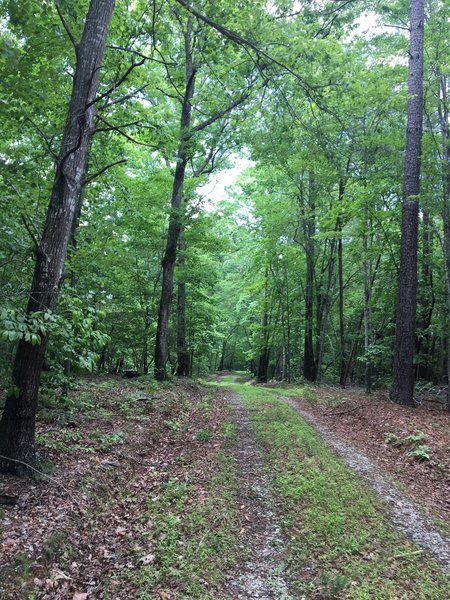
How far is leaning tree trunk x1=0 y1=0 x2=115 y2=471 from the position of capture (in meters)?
4.32

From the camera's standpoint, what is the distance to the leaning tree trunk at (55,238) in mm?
4324

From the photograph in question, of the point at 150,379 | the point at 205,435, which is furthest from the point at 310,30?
the point at 150,379

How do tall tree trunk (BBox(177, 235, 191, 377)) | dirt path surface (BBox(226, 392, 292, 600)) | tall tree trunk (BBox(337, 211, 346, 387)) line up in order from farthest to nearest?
1. tall tree trunk (BBox(177, 235, 191, 377))
2. tall tree trunk (BBox(337, 211, 346, 387))
3. dirt path surface (BBox(226, 392, 292, 600))

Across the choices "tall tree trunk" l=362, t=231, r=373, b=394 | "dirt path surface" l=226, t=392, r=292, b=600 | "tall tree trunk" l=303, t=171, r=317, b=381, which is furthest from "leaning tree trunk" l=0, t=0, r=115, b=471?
"tall tree trunk" l=303, t=171, r=317, b=381

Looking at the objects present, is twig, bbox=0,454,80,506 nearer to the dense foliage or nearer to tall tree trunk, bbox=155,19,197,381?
the dense foliage

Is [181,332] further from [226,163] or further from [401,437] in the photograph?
[401,437]

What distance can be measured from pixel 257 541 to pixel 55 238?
13.4 ft

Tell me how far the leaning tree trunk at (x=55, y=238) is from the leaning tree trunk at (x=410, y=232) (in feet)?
27.4

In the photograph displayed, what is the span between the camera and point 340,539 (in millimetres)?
4090

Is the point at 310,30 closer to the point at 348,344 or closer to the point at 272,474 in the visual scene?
the point at 272,474

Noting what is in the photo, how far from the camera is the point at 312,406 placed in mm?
11648

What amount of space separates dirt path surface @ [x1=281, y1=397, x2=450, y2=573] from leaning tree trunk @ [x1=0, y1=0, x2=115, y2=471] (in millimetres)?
4404

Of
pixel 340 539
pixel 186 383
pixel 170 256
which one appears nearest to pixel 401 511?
pixel 340 539

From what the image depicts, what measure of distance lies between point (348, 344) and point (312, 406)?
1648cm
